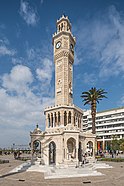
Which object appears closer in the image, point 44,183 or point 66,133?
point 44,183

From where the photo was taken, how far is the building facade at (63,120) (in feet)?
123

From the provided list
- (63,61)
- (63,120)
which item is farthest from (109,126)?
(63,120)

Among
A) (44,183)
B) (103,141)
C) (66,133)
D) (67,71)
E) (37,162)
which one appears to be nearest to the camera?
(44,183)

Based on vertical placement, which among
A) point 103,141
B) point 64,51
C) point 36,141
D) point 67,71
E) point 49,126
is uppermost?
point 64,51

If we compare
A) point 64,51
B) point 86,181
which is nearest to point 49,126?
point 64,51

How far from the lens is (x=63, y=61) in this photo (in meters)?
44.0

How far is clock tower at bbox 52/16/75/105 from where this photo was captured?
141ft

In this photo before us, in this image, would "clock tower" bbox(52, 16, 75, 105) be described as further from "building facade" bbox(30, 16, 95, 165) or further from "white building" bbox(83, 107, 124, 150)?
"white building" bbox(83, 107, 124, 150)

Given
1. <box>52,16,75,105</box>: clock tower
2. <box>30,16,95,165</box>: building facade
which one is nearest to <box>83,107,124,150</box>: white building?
<box>30,16,95,165</box>: building facade

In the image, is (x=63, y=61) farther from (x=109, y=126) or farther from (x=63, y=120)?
(x=109, y=126)

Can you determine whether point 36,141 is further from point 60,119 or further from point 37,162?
point 60,119

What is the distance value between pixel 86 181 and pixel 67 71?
2430 cm

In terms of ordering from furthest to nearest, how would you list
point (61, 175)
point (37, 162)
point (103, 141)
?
point (103, 141) → point (37, 162) → point (61, 175)

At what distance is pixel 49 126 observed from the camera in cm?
4391
